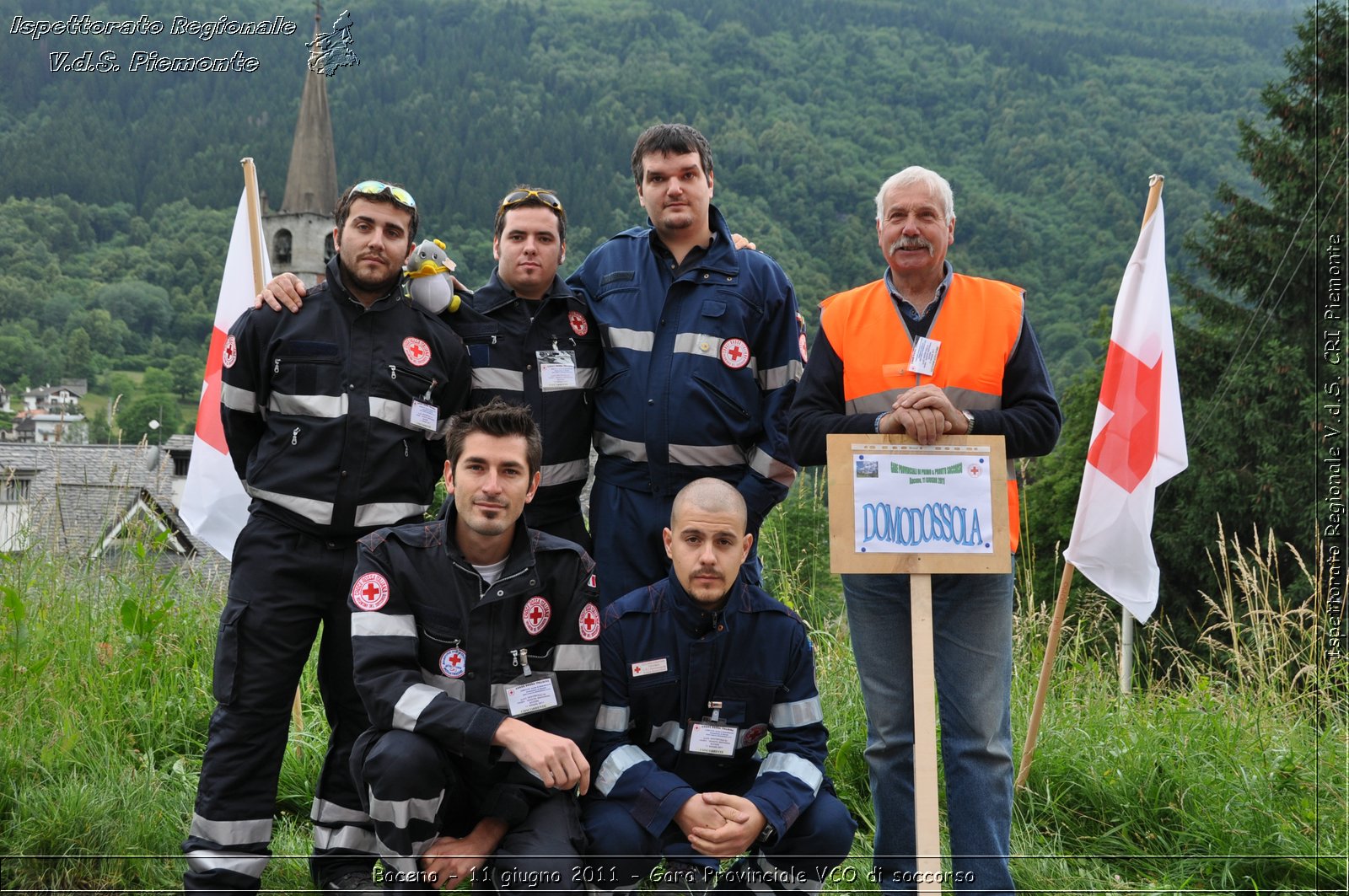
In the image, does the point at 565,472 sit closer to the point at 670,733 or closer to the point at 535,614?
the point at 535,614

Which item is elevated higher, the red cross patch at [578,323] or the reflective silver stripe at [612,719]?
the red cross patch at [578,323]

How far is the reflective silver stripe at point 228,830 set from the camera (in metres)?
3.55

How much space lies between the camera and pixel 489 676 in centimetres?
335

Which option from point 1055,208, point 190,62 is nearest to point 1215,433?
point 190,62

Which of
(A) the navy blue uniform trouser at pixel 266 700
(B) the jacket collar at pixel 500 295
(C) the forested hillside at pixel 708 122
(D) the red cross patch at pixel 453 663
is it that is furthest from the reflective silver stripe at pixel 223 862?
(C) the forested hillside at pixel 708 122

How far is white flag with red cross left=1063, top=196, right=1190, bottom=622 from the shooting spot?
476 cm

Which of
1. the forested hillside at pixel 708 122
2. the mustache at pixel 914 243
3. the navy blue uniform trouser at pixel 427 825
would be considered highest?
the forested hillside at pixel 708 122

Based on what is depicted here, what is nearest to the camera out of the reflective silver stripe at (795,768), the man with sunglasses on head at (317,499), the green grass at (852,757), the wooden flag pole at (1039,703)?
the reflective silver stripe at (795,768)

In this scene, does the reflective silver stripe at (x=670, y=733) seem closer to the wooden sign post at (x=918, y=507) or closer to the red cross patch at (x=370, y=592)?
the wooden sign post at (x=918, y=507)

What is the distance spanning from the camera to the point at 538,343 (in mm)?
4152

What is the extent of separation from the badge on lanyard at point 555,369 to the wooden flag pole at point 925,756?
1.57 meters

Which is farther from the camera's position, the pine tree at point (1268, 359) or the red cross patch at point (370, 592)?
the pine tree at point (1268, 359)

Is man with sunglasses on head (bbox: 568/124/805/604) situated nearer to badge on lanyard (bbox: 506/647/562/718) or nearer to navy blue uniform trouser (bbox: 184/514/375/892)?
badge on lanyard (bbox: 506/647/562/718)

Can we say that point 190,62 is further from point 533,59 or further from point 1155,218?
point 533,59
